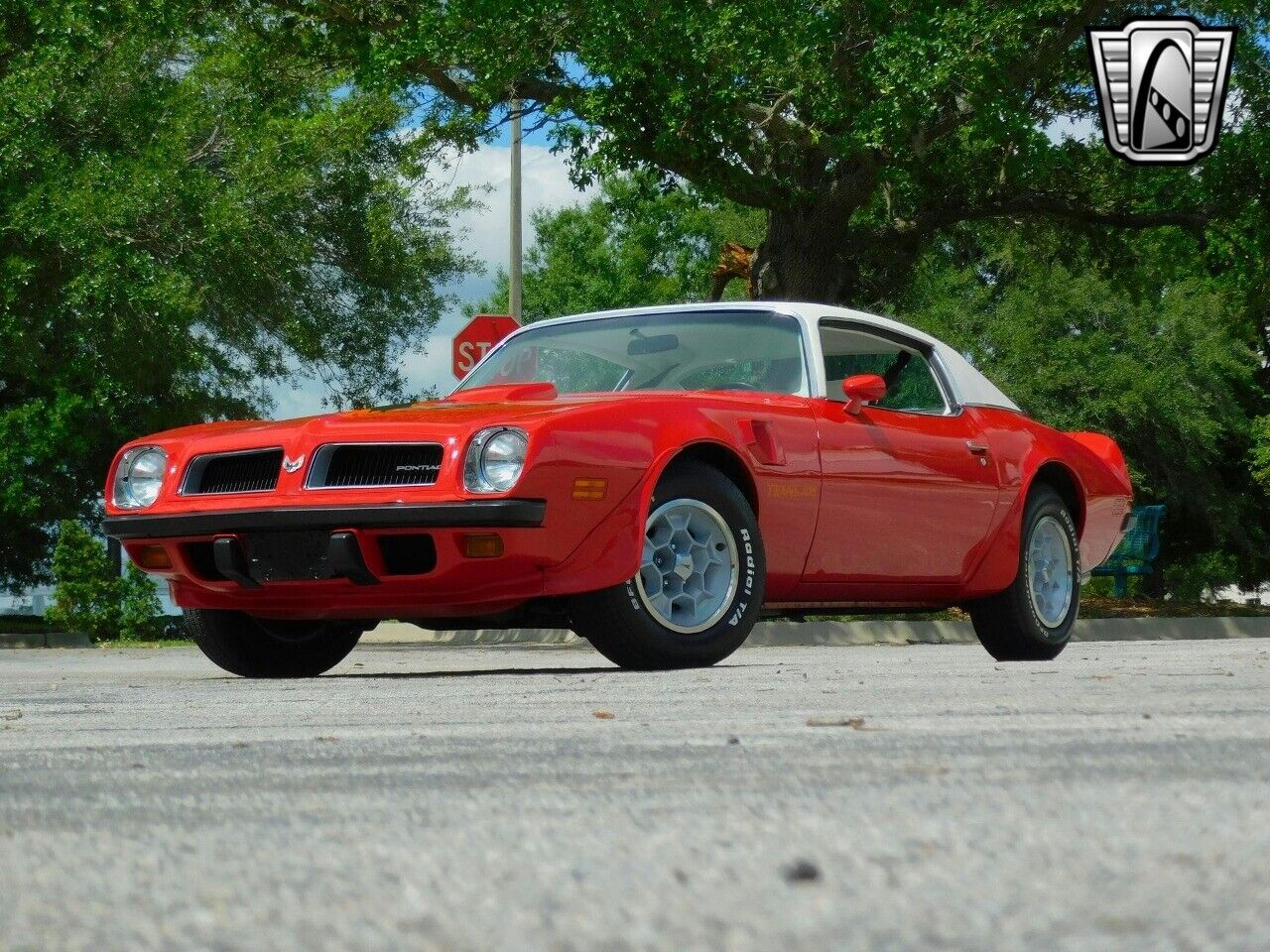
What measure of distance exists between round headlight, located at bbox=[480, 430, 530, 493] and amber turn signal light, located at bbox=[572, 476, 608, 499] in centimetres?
22

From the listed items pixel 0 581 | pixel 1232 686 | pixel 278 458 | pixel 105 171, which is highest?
pixel 105 171

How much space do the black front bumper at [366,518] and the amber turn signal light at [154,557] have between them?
198 mm

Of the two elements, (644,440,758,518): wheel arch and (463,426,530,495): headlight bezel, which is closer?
(463,426,530,495): headlight bezel

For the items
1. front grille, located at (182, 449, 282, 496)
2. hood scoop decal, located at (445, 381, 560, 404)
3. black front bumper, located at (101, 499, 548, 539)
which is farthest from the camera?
hood scoop decal, located at (445, 381, 560, 404)

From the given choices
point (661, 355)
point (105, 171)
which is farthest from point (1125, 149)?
point (661, 355)

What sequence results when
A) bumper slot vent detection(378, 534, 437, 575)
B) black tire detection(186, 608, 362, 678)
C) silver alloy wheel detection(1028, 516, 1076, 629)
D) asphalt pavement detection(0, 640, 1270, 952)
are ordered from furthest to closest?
silver alloy wheel detection(1028, 516, 1076, 629) → black tire detection(186, 608, 362, 678) → bumper slot vent detection(378, 534, 437, 575) → asphalt pavement detection(0, 640, 1270, 952)

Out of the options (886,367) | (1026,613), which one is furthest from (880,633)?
(886,367)

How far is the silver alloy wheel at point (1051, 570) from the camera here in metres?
9.20

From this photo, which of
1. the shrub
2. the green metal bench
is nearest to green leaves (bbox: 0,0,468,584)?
the shrub

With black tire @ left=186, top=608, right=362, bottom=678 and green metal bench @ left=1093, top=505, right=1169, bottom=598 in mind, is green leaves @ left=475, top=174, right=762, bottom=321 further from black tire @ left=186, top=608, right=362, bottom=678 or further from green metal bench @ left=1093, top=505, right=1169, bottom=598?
black tire @ left=186, top=608, right=362, bottom=678

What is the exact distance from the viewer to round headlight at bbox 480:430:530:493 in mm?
6820

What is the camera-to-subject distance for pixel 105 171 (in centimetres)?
2023

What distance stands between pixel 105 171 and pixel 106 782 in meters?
17.6

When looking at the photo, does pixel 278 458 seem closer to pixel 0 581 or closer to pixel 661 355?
pixel 661 355
